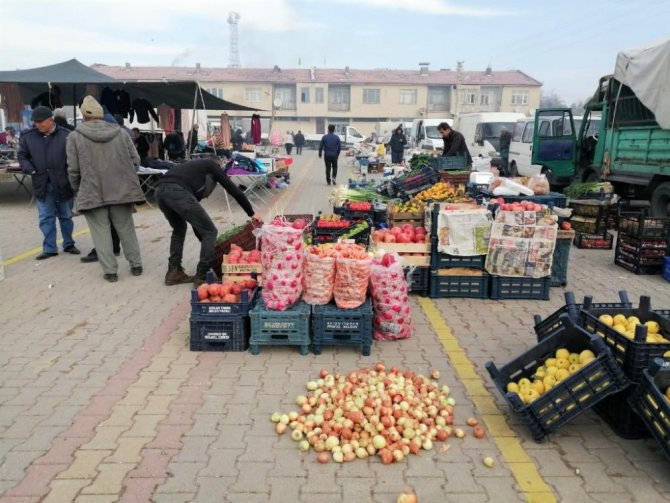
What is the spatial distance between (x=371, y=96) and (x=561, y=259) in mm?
58269

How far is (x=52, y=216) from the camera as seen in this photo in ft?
26.1

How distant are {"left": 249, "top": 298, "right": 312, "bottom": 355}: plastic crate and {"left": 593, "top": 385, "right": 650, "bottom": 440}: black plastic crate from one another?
95.1 inches

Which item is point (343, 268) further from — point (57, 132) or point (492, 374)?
point (57, 132)

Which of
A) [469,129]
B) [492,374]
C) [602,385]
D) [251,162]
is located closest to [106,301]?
[492,374]

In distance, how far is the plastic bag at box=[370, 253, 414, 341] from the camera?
507cm

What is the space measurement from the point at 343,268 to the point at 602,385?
7.44 ft

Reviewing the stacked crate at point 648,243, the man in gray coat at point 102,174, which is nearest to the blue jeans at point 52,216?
the man in gray coat at point 102,174

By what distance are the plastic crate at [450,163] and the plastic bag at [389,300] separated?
254 inches

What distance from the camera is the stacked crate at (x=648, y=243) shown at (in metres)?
7.67

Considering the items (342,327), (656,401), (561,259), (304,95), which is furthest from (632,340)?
(304,95)

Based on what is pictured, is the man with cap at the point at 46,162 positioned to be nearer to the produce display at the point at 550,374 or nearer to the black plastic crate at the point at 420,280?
the black plastic crate at the point at 420,280

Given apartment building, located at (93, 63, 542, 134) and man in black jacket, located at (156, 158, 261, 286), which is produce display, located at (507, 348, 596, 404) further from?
apartment building, located at (93, 63, 542, 134)

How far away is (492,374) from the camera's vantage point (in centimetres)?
390

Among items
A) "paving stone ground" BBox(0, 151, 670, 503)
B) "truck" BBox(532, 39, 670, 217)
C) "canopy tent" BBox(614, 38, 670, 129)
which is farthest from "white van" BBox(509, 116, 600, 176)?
"paving stone ground" BBox(0, 151, 670, 503)
